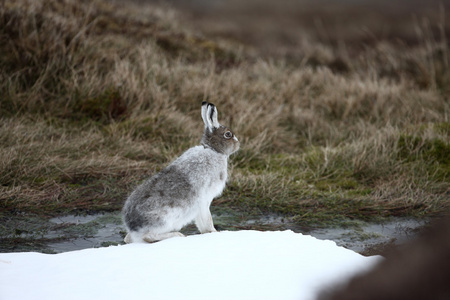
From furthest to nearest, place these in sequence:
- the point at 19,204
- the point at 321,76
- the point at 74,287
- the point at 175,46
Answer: the point at 175,46 → the point at 321,76 → the point at 19,204 → the point at 74,287

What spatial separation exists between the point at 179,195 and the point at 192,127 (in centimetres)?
424

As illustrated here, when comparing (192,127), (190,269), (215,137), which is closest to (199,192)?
(215,137)

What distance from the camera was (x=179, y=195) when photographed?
13.2 ft

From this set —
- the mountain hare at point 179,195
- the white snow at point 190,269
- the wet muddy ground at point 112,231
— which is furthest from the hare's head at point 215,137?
the white snow at point 190,269

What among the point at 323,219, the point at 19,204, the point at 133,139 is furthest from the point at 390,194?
the point at 19,204

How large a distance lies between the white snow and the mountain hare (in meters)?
0.19

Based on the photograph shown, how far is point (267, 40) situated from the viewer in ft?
71.5

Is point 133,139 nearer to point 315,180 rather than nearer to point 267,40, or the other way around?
point 315,180

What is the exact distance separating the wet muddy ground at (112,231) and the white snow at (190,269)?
3.31 ft

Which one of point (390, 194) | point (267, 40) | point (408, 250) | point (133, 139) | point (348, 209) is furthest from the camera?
point (267, 40)

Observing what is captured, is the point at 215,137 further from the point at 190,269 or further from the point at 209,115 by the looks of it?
the point at 190,269

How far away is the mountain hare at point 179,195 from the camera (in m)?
3.93

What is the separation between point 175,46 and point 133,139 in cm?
615

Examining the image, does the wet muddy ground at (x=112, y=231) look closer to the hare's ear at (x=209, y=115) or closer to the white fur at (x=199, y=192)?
the white fur at (x=199, y=192)
